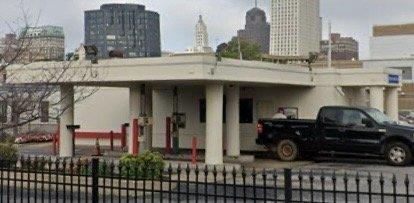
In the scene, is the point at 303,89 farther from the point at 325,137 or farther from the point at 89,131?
the point at 89,131

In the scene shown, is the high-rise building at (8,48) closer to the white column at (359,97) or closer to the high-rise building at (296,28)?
the white column at (359,97)

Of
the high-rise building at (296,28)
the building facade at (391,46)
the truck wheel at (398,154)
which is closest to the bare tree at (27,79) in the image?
the truck wheel at (398,154)

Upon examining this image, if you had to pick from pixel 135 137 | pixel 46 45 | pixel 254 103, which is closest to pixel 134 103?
pixel 135 137

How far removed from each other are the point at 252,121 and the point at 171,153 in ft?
12.4

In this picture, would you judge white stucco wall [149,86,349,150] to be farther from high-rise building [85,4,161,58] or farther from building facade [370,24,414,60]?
building facade [370,24,414,60]

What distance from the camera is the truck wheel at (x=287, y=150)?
21828 millimetres

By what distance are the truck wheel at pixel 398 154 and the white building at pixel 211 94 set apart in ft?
14.4

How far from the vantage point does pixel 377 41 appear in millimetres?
96188

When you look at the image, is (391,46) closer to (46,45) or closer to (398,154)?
(398,154)

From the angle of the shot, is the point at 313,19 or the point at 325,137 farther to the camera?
the point at 313,19

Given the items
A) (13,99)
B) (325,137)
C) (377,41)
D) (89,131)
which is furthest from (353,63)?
(13,99)

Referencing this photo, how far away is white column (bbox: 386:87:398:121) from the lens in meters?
27.9

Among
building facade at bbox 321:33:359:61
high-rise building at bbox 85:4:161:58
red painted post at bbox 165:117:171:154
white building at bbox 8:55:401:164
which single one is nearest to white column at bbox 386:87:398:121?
white building at bbox 8:55:401:164

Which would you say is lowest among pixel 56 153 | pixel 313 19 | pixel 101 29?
pixel 56 153
